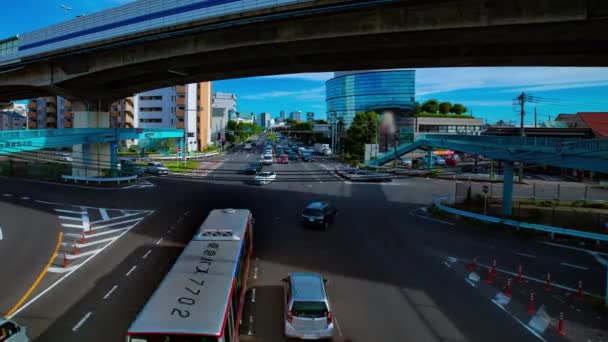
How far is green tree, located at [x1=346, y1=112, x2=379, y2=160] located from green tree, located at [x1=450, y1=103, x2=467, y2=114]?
42.1m

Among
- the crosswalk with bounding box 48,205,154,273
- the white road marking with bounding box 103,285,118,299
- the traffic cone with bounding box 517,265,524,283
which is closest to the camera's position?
the white road marking with bounding box 103,285,118,299

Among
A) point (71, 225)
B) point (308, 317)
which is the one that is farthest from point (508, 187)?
point (71, 225)

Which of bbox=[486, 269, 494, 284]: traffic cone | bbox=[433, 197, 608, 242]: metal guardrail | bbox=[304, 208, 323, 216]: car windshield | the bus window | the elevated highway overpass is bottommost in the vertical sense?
bbox=[486, 269, 494, 284]: traffic cone

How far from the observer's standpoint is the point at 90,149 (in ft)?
123

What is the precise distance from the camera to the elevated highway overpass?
1717 centimetres

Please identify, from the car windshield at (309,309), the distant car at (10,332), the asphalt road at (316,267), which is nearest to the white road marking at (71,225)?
the asphalt road at (316,267)

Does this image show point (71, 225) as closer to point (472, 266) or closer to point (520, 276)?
point (472, 266)

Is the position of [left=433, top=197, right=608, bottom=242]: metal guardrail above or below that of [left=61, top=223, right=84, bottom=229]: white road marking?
above

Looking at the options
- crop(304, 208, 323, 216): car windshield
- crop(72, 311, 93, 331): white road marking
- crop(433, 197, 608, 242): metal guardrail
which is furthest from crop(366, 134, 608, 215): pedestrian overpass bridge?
crop(72, 311, 93, 331): white road marking

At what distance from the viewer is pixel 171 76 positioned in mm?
33469

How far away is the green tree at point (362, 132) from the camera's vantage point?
226ft

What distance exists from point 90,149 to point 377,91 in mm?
99615

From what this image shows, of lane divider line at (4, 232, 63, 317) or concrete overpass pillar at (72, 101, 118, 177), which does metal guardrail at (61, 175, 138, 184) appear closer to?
concrete overpass pillar at (72, 101, 118, 177)

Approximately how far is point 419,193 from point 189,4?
25.8 m
